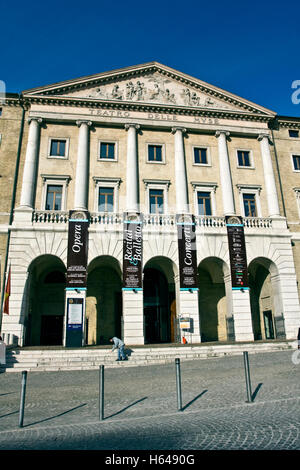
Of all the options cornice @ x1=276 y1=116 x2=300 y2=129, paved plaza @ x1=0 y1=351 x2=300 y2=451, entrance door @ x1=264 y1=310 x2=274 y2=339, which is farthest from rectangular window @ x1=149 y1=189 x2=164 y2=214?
paved plaza @ x1=0 y1=351 x2=300 y2=451

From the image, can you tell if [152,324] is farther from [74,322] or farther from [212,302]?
[74,322]

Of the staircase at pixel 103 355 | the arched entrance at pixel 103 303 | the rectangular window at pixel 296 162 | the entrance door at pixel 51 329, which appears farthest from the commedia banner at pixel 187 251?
the rectangular window at pixel 296 162

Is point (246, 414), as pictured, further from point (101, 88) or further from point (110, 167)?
point (101, 88)

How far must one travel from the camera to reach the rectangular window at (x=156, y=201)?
1045 inches

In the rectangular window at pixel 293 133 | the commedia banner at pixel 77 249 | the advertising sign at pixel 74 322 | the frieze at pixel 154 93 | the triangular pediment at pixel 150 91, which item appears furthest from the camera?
the rectangular window at pixel 293 133

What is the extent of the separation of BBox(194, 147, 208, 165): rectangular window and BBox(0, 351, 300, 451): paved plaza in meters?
18.4

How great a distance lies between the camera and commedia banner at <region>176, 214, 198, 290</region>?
77.6 ft

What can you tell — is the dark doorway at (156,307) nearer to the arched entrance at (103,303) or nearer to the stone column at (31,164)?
the arched entrance at (103,303)

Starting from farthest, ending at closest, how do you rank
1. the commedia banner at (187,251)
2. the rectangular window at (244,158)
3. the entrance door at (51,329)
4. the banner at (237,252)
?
the rectangular window at (244,158)
the entrance door at (51,329)
the banner at (237,252)
the commedia banner at (187,251)

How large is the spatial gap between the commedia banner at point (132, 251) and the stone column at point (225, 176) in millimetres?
7344

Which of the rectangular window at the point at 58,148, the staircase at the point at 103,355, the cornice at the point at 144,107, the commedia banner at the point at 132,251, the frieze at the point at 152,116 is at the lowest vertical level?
the staircase at the point at 103,355

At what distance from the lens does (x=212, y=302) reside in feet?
91.6

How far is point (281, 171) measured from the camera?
98.1 feet
